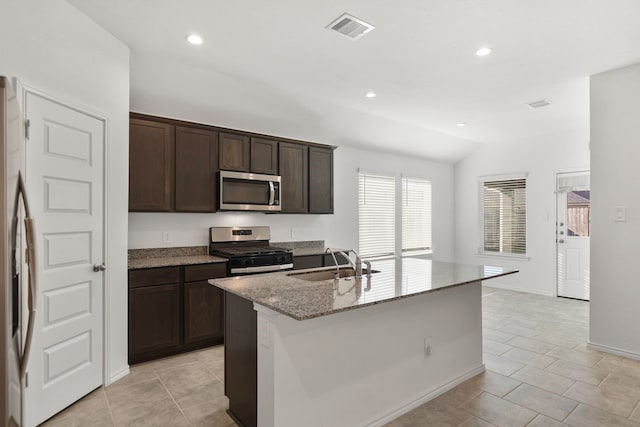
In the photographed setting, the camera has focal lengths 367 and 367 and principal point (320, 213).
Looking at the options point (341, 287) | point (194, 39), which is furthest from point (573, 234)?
point (194, 39)

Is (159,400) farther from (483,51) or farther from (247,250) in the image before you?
(483,51)

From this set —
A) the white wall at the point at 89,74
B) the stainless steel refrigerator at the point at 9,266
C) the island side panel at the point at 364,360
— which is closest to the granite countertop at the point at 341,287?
the island side panel at the point at 364,360

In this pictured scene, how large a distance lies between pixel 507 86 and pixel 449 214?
3815mm

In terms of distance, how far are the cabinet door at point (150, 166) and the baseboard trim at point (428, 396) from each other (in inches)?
107

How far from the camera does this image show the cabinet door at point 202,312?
3.48 meters

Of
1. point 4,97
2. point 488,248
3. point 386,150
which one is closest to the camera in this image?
point 4,97

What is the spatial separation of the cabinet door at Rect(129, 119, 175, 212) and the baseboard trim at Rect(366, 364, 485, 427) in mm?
2725

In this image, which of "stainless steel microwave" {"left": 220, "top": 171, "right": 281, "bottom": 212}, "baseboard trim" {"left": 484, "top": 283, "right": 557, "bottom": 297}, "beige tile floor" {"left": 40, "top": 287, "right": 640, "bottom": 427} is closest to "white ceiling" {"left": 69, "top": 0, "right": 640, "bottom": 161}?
"stainless steel microwave" {"left": 220, "top": 171, "right": 281, "bottom": 212}

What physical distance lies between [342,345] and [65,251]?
1.96 m

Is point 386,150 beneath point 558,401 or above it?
above

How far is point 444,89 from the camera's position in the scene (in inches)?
158

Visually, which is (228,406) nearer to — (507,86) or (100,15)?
(100,15)

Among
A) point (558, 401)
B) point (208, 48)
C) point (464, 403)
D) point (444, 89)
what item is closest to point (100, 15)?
point (208, 48)

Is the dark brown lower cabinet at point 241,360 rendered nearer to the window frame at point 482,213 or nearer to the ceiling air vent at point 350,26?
the ceiling air vent at point 350,26
